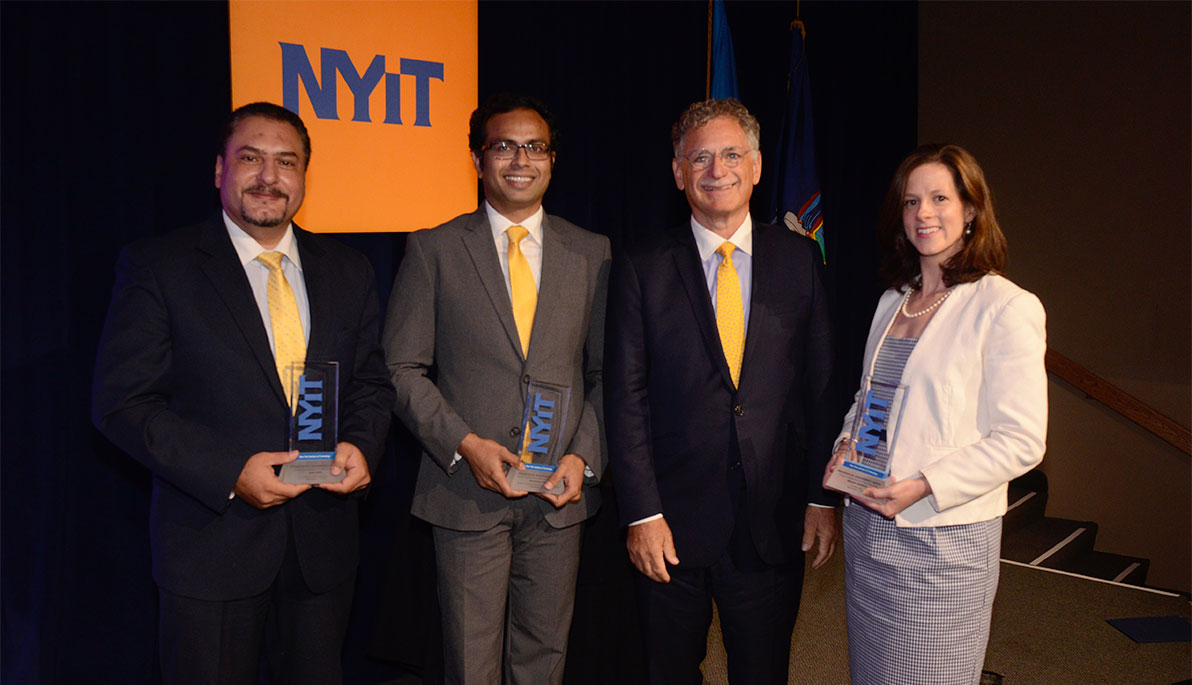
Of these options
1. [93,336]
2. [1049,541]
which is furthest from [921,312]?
[1049,541]

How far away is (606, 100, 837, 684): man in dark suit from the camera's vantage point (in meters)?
2.05

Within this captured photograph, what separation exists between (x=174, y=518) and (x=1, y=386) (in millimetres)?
1232

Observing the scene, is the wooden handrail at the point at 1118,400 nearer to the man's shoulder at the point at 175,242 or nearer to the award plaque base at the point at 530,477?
the award plaque base at the point at 530,477

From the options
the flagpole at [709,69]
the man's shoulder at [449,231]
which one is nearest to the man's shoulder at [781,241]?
the man's shoulder at [449,231]

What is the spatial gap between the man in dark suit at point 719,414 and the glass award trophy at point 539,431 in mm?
129

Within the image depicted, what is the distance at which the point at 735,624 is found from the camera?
2111 mm

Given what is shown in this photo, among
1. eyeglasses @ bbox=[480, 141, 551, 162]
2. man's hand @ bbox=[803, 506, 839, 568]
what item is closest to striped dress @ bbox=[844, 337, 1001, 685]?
man's hand @ bbox=[803, 506, 839, 568]

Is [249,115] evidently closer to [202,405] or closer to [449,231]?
[449,231]

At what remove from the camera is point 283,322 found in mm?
2006

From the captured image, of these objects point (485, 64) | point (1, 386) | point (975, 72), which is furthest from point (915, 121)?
point (1, 386)

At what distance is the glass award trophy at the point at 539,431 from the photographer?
2.03 meters

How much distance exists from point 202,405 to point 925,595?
1.66m

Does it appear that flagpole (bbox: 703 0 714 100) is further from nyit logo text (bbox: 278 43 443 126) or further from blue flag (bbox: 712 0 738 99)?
nyit logo text (bbox: 278 43 443 126)

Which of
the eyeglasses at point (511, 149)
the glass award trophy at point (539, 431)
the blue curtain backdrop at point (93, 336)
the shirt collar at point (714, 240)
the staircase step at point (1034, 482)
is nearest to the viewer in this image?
the glass award trophy at point (539, 431)
